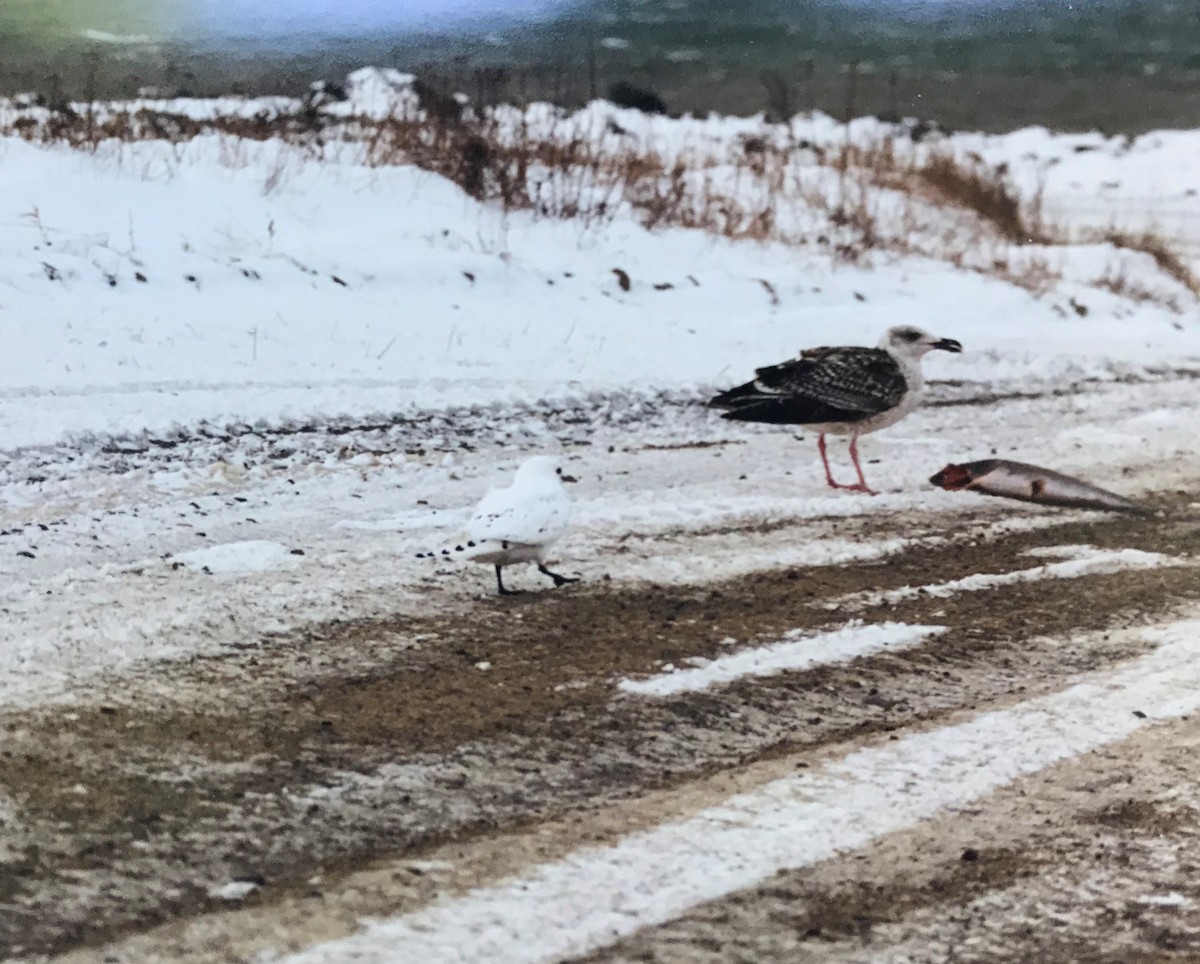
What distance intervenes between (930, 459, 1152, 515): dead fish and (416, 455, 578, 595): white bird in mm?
2078

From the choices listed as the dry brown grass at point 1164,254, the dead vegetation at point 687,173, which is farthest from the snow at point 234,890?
the dry brown grass at point 1164,254

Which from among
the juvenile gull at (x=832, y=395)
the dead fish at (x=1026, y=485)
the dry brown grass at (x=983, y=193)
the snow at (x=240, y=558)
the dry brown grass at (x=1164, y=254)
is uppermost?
the dry brown grass at (x=983, y=193)

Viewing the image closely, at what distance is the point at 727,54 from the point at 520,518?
3.34m

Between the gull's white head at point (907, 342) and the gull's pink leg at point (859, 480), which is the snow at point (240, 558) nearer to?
the gull's pink leg at point (859, 480)

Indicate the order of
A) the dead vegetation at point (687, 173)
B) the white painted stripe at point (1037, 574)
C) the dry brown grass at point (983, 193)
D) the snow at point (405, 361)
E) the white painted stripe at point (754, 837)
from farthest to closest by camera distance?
1. the dry brown grass at point (983, 193)
2. the dead vegetation at point (687, 173)
3. the snow at point (405, 361)
4. the white painted stripe at point (1037, 574)
5. the white painted stripe at point (754, 837)

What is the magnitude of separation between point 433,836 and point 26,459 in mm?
2769

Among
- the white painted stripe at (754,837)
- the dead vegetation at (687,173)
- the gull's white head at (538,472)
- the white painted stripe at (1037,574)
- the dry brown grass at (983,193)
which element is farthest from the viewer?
the dry brown grass at (983,193)

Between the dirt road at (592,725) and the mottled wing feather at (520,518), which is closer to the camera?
the dirt road at (592,725)

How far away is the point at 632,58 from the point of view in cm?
558

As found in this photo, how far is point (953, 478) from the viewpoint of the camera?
4793 mm

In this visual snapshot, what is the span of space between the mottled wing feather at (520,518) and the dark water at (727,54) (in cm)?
260

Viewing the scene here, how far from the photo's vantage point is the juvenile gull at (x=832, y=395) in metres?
4.68

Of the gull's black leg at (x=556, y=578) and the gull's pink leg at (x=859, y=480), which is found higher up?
the gull's pink leg at (x=859, y=480)

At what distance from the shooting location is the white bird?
3096 mm
